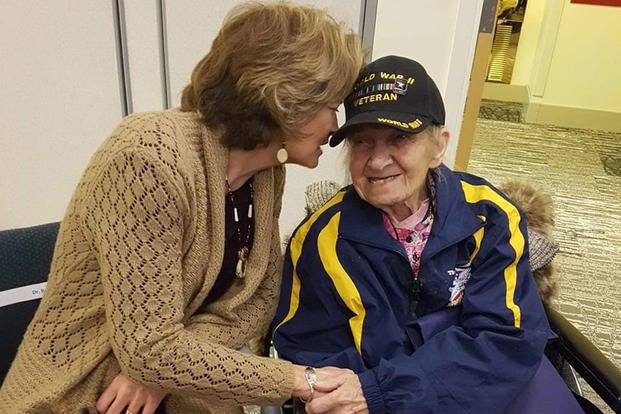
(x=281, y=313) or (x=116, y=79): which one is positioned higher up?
(x=116, y=79)

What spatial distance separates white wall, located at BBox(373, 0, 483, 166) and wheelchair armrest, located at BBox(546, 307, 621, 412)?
89 centimetres

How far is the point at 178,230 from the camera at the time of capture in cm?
93

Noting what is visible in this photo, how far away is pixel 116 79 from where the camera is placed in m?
2.01

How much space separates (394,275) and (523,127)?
4405 millimetres

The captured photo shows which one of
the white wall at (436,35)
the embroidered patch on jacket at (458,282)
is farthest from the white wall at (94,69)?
the embroidered patch on jacket at (458,282)

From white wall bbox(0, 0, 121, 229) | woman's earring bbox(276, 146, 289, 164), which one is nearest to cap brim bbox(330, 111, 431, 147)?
woman's earring bbox(276, 146, 289, 164)

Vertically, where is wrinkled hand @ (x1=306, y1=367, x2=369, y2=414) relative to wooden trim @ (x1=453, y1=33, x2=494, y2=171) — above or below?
below

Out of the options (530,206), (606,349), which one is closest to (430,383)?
(530,206)

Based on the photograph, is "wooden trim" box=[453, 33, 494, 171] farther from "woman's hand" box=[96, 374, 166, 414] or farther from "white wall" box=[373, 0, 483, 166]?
"woman's hand" box=[96, 374, 166, 414]

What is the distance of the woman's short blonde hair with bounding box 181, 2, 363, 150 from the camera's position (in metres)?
0.96

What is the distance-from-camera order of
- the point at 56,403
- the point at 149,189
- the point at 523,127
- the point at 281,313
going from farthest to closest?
1. the point at 523,127
2. the point at 281,313
3. the point at 56,403
4. the point at 149,189

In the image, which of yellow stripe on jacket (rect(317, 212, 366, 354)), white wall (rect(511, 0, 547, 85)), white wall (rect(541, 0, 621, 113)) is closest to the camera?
yellow stripe on jacket (rect(317, 212, 366, 354))

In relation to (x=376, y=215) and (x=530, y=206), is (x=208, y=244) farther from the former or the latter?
(x=530, y=206)

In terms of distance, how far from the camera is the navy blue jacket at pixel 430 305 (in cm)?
106
